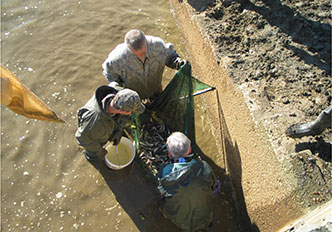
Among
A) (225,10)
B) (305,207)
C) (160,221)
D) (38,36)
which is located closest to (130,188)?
(160,221)

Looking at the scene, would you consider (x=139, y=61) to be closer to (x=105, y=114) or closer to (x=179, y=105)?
(x=179, y=105)

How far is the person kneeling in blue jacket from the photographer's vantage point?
10.4 feet

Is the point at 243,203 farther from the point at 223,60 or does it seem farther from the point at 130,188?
the point at 223,60

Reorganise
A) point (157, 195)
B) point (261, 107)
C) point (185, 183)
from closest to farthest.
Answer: point (185, 183) < point (261, 107) < point (157, 195)

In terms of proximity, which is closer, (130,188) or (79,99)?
(130,188)

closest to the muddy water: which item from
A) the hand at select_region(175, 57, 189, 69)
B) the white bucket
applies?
the white bucket

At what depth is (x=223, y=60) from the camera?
14.7ft

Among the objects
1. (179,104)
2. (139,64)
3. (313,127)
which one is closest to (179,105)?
(179,104)

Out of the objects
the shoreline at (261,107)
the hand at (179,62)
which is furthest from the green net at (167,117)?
the shoreline at (261,107)

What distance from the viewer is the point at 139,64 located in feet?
13.2

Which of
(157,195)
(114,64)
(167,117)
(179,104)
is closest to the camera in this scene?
(114,64)

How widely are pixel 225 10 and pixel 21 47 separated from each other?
14.9 ft

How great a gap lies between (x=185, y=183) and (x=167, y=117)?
5.13 feet

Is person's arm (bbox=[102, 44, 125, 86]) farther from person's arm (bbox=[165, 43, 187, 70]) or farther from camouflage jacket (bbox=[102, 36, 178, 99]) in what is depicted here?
person's arm (bbox=[165, 43, 187, 70])
